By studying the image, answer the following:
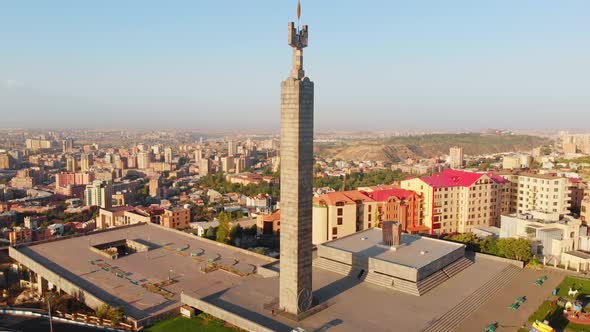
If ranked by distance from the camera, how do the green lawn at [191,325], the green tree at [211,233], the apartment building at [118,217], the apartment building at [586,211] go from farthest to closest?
1. the apartment building at [118,217]
2. the green tree at [211,233]
3. the apartment building at [586,211]
4. the green lawn at [191,325]

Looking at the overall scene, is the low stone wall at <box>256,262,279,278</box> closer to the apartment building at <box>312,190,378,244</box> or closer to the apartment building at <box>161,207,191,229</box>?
the apartment building at <box>312,190,378,244</box>

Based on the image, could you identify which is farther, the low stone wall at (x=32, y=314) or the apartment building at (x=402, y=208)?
the apartment building at (x=402, y=208)

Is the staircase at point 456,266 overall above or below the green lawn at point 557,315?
above

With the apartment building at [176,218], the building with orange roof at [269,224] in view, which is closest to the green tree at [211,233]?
the building with orange roof at [269,224]

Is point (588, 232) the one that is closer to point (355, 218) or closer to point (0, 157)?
point (355, 218)

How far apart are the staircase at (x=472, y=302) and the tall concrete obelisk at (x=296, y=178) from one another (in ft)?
13.7

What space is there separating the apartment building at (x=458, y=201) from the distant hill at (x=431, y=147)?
7369cm

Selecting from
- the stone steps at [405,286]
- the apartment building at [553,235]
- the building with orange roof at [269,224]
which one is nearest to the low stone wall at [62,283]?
the stone steps at [405,286]

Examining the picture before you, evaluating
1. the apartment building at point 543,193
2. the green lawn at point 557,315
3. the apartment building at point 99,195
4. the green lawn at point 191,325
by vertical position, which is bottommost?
the apartment building at point 99,195

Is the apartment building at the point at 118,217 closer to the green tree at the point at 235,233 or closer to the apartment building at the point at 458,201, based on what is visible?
the green tree at the point at 235,233

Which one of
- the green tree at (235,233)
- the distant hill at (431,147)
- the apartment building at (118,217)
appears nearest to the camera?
the green tree at (235,233)

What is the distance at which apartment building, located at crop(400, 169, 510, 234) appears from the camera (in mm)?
28312

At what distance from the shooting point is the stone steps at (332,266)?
18.2m

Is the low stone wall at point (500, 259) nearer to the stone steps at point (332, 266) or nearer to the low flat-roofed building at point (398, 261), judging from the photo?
the low flat-roofed building at point (398, 261)
